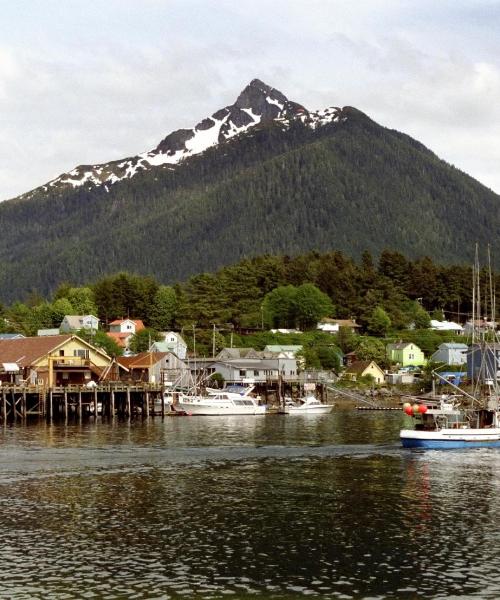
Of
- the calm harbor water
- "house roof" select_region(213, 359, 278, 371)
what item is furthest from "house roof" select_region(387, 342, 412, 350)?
the calm harbor water

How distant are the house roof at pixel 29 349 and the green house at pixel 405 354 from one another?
3148 inches

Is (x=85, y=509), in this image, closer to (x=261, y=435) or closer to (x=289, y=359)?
(x=261, y=435)

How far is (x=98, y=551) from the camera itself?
128 feet

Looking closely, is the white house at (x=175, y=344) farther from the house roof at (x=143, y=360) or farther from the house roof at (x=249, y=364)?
the house roof at (x=143, y=360)

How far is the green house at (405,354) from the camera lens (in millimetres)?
185250

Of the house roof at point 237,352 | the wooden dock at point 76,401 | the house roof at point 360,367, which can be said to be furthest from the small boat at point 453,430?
the house roof at point 360,367

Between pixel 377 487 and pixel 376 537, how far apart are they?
13921 mm

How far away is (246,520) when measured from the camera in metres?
45.2

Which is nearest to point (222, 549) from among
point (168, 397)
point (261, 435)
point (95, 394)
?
point (261, 435)

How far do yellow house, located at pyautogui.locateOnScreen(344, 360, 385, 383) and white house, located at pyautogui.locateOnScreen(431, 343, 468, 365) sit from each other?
16.6m

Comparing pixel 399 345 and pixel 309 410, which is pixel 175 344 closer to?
pixel 399 345

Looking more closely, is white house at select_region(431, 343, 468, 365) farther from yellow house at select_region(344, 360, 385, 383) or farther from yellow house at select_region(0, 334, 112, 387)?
yellow house at select_region(0, 334, 112, 387)

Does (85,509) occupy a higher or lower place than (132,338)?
lower

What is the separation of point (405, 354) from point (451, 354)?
897cm
